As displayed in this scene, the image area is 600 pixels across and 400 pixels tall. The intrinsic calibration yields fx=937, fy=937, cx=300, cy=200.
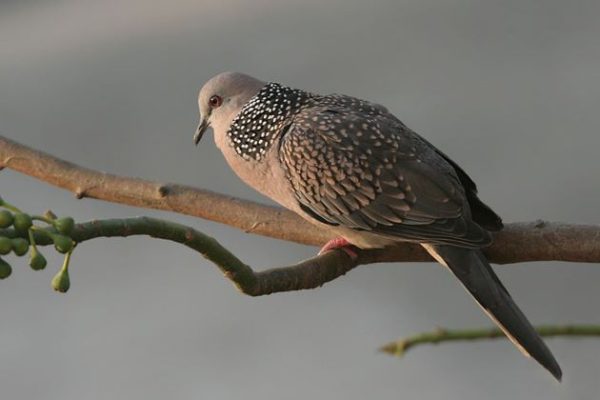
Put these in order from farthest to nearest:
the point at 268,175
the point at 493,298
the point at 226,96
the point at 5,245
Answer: the point at 226,96 → the point at 268,175 → the point at 493,298 → the point at 5,245

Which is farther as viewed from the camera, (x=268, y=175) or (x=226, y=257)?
(x=268, y=175)

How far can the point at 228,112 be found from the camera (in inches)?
70.4

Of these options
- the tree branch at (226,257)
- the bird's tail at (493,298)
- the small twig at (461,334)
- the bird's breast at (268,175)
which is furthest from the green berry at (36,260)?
the bird's breast at (268,175)

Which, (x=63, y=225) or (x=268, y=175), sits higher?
(x=63, y=225)

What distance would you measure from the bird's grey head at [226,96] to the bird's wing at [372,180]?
0.60 ft

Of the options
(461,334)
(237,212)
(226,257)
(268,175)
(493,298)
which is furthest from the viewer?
(268,175)

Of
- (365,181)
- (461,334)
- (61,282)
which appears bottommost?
(365,181)

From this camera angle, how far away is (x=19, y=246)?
67 cm

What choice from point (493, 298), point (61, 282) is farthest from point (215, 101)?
point (61, 282)

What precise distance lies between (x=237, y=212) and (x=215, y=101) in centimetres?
35

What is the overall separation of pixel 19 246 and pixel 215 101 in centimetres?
117

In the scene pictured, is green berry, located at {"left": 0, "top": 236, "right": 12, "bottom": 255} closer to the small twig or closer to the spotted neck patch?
the small twig

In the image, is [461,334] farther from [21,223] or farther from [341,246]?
[341,246]

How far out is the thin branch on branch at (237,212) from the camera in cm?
140
